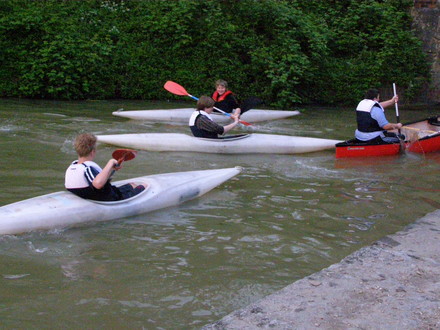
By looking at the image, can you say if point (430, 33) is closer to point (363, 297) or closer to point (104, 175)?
point (104, 175)

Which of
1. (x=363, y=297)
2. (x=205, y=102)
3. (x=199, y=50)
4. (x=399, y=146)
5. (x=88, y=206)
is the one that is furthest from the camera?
(x=199, y=50)

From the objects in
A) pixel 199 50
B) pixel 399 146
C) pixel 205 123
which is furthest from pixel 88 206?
pixel 199 50

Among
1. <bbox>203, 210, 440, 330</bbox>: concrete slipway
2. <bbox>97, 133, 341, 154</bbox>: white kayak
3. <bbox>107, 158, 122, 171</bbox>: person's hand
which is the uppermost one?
<bbox>107, 158, 122, 171</bbox>: person's hand

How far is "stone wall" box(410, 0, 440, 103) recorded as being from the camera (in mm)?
14539

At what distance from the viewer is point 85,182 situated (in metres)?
5.05

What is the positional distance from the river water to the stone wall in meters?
6.57

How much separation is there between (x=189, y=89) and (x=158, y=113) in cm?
270

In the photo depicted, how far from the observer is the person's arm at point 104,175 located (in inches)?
191

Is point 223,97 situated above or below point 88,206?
above

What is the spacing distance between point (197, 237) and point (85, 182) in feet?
3.50

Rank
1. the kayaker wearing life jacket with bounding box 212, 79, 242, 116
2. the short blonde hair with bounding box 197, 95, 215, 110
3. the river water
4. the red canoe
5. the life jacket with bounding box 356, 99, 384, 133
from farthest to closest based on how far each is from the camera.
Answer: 1. the kayaker wearing life jacket with bounding box 212, 79, 242, 116
2. the life jacket with bounding box 356, 99, 384, 133
3. the red canoe
4. the short blonde hair with bounding box 197, 95, 215, 110
5. the river water

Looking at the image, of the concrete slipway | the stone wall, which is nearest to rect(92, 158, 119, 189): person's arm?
the concrete slipway

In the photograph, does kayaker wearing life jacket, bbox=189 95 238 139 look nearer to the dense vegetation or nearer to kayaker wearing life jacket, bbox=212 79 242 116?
kayaker wearing life jacket, bbox=212 79 242 116

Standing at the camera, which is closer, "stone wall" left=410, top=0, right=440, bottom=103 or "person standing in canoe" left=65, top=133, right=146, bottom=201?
"person standing in canoe" left=65, top=133, right=146, bottom=201
